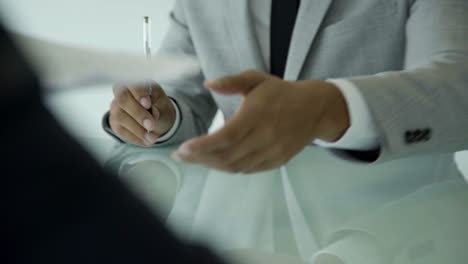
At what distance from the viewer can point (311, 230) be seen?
37 centimetres

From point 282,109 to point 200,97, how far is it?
0.48m

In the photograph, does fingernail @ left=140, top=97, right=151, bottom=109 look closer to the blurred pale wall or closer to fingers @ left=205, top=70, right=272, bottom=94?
fingers @ left=205, top=70, right=272, bottom=94

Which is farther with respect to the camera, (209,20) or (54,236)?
(209,20)

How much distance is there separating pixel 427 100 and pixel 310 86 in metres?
0.16

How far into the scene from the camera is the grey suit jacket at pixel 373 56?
0.41 meters

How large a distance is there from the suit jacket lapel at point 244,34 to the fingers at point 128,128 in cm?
19

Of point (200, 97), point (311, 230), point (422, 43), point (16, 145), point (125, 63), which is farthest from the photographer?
point (200, 97)

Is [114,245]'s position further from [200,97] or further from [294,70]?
[200,97]

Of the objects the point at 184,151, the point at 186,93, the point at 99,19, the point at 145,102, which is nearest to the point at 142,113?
the point at 145,102

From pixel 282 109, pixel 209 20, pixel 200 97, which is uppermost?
pixel 282 109

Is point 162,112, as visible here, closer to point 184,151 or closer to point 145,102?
point 145,102

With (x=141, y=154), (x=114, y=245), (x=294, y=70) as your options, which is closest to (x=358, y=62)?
(x=294, y=70)

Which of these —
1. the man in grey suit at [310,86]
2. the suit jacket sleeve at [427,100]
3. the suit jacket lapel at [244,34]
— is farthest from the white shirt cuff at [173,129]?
the suit jacket sleeve at [427,100]

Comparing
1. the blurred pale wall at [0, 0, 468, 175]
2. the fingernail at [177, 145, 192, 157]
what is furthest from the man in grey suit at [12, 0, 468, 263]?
the blurred pale wall at [0, 0, 468, 175]
